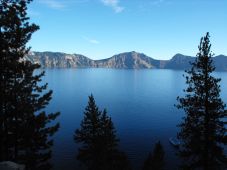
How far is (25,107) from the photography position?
70.1 feet

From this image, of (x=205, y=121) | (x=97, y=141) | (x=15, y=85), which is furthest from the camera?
(x=97, y=141)

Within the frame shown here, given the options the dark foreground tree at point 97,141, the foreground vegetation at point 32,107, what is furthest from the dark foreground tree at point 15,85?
the dark foreground tree at point 97,141

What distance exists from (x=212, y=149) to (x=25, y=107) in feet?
58.9

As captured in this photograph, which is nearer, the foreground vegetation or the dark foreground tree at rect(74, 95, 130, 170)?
the foreground vegetation

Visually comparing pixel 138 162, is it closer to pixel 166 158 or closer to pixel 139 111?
pixel 166 158

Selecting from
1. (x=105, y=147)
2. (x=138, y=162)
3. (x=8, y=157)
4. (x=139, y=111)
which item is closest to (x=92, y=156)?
(x=105, y=147)

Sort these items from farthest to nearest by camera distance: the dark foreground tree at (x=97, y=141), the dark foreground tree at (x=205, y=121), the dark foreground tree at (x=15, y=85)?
the dark foreground tree at (x=97, y=141)
the dark foreground tree at (x=205, y=121)
the dark foreground tree at (x=15, y=85)

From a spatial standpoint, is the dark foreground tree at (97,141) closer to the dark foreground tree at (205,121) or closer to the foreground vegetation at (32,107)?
the foreground vegetation at (32,107)

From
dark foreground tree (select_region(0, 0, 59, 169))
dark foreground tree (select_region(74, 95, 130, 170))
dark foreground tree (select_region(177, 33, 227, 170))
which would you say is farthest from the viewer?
dark foreground tree (select_region(74, 95, 130, 170))

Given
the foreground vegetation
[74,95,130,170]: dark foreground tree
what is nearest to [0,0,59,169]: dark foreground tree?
the foreground vegetation

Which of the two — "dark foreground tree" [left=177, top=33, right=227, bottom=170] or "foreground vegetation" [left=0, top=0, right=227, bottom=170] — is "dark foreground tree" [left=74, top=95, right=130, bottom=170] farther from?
"dark foreground tree" [left=177, top=33, right=227, bottom=170]

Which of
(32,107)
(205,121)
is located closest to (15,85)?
(32,107)

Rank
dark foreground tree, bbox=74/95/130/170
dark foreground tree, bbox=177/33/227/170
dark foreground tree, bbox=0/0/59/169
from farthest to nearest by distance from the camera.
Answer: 1. dark foreground tree, bbox=74/95/130/170
2. dark foreground tree, bbox=177/33/227/170
3. dark foreground tree, bbox=0/0/59/169

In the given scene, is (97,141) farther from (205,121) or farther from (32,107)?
(205,121)
